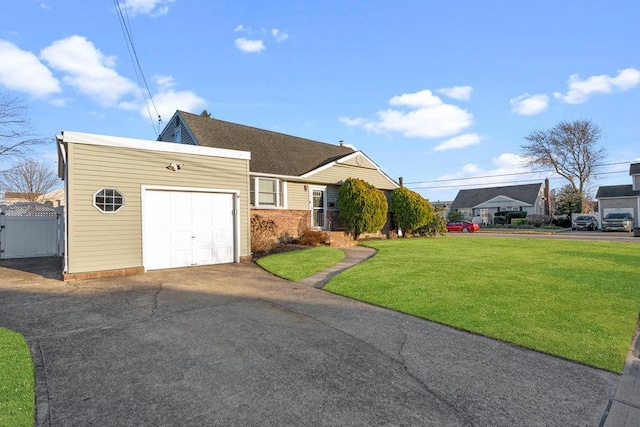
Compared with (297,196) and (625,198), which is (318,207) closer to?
(297,196)

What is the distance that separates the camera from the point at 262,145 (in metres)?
19.0

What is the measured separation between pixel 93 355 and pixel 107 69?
11483mm

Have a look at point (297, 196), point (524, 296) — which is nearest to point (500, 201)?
point (297, 196)

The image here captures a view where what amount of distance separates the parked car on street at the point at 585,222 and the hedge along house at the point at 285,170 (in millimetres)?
27970

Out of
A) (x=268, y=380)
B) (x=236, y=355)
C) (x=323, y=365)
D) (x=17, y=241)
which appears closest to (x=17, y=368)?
(x=236, y=355)

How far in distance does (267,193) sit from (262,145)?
414 cm

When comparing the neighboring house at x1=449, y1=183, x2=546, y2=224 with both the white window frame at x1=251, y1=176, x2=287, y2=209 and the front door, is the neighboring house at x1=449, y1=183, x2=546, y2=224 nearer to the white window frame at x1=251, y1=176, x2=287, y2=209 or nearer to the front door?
the front door

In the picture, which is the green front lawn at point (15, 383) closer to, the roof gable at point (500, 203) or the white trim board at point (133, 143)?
the white trim board at point (133, 143)

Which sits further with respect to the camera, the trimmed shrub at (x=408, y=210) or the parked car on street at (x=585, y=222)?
the parked car on street at (x=585, y=222)

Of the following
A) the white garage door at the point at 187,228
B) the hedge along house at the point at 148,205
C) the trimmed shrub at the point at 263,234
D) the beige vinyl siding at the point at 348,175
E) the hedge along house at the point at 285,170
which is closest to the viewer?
the hedge along house at the point at 148,205

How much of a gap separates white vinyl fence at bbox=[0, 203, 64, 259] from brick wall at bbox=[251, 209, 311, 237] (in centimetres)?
844

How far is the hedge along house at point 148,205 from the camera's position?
28.3 feet

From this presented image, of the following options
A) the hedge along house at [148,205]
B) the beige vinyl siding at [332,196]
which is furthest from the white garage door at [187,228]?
the beige vinyl siding at [332,196]

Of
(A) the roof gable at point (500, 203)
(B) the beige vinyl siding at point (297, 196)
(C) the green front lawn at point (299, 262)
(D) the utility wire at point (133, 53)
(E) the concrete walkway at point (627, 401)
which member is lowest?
(E) the concrete walkway at point (627, 401)
